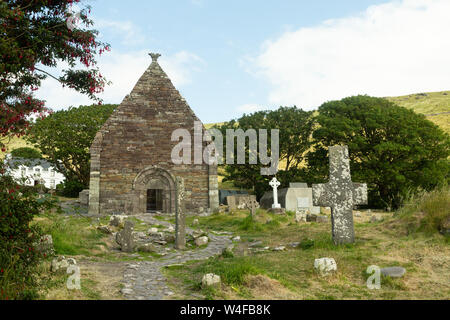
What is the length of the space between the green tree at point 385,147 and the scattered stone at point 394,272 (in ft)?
64.3

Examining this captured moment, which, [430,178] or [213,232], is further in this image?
[430,178]

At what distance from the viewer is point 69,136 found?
30.3 metres

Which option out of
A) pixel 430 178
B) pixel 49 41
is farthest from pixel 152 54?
pixel 430 178

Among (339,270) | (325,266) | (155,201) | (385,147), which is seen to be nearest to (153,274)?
(325,266)

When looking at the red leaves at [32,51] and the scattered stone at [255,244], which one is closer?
the red leaves at [32,51]

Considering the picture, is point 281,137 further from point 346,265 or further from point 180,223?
point 346,265

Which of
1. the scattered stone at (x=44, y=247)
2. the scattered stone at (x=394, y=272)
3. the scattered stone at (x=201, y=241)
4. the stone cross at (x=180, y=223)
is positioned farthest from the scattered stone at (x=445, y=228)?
the scattered stone at (x=44, y=247)

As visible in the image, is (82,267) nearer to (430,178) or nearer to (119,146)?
(119,146)

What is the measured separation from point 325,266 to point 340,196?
282 centimetres

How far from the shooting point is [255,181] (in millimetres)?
30750

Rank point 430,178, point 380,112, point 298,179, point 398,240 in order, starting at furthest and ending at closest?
point 298,179
point 380,112
point 430,178
point 398,240

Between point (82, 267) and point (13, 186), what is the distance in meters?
2.55

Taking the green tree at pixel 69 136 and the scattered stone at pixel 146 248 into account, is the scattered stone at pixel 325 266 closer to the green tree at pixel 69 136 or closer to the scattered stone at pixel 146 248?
the scattered stone at pixel 146 248

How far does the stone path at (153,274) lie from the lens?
5.50 metres
